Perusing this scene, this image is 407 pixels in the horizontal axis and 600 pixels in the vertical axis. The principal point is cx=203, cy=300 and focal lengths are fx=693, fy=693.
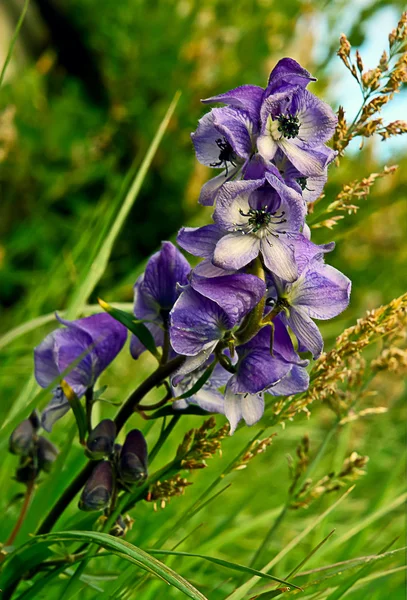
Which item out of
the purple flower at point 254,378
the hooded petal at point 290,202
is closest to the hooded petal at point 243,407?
the purple flower at point 254,378

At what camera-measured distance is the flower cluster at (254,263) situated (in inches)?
29.3

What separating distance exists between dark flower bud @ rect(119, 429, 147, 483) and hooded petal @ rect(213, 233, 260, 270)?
246mm

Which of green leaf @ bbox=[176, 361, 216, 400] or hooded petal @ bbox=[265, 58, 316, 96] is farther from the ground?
hooded petal @ bbox=[265, 58, 316, 96]

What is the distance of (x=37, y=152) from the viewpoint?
10.5 feet

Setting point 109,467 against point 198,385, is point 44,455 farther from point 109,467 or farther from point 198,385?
point 198,385

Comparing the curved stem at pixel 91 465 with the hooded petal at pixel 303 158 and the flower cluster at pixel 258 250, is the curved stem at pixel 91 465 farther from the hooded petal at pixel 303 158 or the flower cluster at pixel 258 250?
the hooded petal at pixel 303 158

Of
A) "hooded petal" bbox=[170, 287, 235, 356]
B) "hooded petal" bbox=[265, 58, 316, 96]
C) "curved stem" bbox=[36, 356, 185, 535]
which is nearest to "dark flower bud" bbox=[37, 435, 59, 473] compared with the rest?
"curved stem" bbox=[36, 356, 185, 535]

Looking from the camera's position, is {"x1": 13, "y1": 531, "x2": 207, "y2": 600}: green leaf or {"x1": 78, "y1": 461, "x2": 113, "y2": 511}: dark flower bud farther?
{"x1": 78, "y1": 461, "x2": 113, "y2": 511}: dark flower bud

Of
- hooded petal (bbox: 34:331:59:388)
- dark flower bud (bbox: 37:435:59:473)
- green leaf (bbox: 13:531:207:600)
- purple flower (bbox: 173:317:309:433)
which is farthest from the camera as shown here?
dark flower bud (bbox: 37:435:59:473)

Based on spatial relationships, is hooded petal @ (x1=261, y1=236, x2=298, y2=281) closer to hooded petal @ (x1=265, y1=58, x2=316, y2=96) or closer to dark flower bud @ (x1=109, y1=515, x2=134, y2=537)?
hooded petal @ (x1=265, y1=58, x2=316, y2=96)

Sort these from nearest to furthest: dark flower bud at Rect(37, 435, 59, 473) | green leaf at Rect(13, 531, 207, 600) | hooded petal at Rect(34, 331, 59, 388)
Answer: green leaf at Rect(13, 531, 207, 600) → hooded petal at Rect(34, 331, 59, 388) → dark flower bud at Rect(37, 435, 59, 473)

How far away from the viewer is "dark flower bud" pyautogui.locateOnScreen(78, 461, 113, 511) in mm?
792

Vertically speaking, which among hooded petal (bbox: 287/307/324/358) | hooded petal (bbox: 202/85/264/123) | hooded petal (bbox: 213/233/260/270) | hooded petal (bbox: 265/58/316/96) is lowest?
hooded petal (bbox: 287/307/324/358)

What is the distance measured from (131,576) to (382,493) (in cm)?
73
